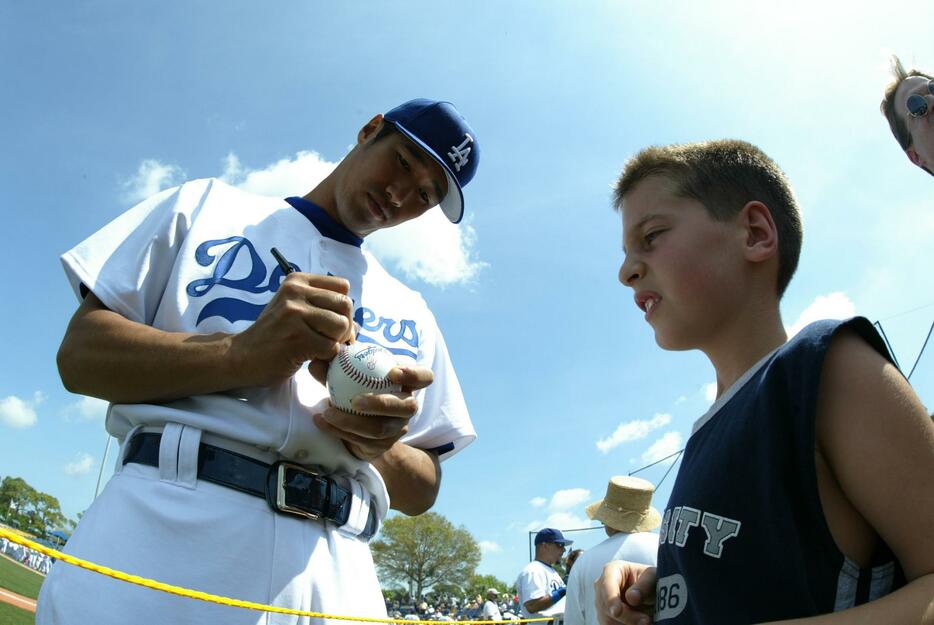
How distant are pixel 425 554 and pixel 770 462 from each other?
173 ft

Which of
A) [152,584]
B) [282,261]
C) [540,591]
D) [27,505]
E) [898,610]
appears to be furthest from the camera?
[27,505]

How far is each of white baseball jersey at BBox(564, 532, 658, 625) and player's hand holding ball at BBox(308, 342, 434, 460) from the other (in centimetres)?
333

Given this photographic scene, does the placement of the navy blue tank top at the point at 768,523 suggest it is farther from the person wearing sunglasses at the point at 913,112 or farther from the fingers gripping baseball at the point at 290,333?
the person wearing sunglasses at the point at 913,112

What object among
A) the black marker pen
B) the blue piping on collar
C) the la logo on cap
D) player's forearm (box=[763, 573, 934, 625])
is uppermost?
the la logo on cap

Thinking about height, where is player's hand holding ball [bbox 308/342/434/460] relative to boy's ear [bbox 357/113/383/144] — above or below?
below

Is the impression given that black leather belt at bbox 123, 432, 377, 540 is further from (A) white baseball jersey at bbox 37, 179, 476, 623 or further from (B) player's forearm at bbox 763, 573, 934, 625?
(B) player's forearm at bbox 763, 573, 934, 625

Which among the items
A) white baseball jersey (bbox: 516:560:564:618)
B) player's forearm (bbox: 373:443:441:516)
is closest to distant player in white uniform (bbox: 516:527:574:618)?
white baseball jersey (bbox: 516:560:564:618)

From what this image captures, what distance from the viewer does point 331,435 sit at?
1674 millimetres

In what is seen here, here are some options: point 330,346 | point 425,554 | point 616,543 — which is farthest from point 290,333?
point 425,554

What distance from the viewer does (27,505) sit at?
221 feet

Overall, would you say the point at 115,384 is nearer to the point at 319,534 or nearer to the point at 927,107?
the point at 319,534

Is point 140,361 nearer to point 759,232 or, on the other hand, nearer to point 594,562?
point 759,232

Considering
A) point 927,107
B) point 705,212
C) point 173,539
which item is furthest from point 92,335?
A: point 927,107

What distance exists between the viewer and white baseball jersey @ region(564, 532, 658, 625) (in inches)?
176
